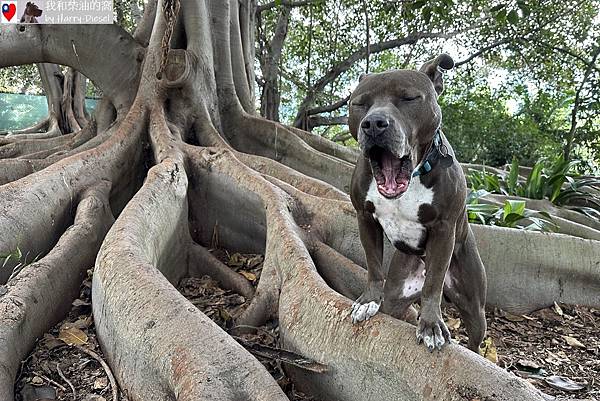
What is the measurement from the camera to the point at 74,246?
3.33 meters

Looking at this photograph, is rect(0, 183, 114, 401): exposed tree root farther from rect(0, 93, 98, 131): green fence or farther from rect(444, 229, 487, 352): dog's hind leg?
rect(0, 93, 98, 131): green fence

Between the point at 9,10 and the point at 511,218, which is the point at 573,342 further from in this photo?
the point at 9,10

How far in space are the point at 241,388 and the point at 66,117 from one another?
7411 millimetres

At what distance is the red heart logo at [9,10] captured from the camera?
566 cm

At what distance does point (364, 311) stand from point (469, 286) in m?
0.59

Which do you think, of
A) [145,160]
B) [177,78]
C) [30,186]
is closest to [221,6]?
[177,78]

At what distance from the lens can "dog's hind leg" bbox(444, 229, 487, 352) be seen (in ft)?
8.41

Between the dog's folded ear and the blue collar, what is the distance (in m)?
0.18

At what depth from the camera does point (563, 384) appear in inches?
118

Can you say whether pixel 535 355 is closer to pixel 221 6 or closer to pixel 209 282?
pixel 209 282

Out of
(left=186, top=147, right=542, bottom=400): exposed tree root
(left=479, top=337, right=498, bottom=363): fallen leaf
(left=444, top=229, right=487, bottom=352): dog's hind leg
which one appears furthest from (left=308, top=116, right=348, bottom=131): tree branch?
(left=444, top=229, right=487, bottom=352): dog's hind leg

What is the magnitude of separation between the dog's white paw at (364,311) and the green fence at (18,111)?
A: 12.3 metres

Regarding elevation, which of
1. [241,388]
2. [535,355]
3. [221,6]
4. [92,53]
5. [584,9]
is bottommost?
[535,355]

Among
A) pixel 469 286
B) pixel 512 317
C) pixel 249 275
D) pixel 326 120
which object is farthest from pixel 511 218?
pixel 326 120
